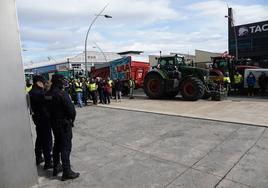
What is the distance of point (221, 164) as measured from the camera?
5738mm

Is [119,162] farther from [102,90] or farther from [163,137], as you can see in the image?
[102,90]

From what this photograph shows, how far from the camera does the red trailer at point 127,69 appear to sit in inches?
819

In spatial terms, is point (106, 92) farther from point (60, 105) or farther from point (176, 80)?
point (60, 105)

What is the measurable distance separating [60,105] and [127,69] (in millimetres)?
15925

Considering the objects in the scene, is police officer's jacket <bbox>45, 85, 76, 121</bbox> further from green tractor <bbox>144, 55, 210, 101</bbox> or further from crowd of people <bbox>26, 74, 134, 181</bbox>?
green tractor <bbox>144, 55, 210, 101</bbox>

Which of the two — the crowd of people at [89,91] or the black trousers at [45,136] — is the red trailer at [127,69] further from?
the black trousers at [45,136]

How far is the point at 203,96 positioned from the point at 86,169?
1173 centimetres

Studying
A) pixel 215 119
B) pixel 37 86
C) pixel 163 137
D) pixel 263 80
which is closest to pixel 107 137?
pixel 163 137

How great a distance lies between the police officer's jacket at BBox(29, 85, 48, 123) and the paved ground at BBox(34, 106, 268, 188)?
3.27 ft

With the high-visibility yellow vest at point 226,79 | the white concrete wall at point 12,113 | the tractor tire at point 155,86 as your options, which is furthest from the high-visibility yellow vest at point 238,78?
the white concrete wall at point 12,113

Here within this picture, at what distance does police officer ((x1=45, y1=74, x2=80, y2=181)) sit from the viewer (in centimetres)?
505

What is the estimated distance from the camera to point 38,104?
5668 mm

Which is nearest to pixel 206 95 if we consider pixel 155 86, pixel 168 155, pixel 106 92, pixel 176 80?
pixel 176 80

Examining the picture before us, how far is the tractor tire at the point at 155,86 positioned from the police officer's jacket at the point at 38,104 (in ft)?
38.3
